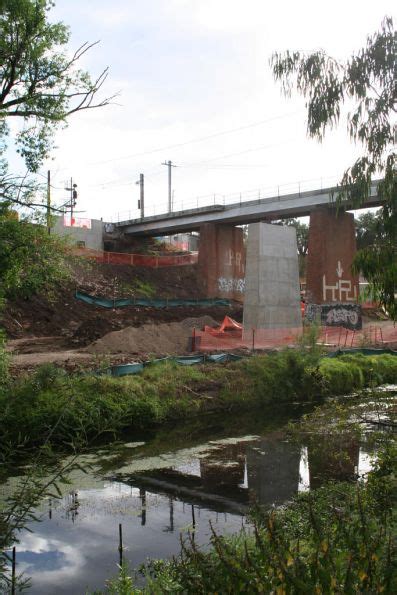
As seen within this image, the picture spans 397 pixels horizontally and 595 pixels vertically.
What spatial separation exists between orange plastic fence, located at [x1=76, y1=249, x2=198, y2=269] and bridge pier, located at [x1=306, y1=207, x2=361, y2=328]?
18.1m

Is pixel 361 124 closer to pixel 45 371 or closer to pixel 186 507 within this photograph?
pixel 186 507

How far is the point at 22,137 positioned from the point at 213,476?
9.55 meters

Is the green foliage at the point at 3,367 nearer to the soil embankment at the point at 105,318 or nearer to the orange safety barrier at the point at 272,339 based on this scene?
the soil embankment at the point at 105,318

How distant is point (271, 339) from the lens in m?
28.6

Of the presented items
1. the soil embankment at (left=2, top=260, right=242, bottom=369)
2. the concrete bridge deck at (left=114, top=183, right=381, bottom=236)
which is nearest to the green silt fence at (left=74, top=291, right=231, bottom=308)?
the soil embankment at (left=2, top=260, right=242, bottom=369)

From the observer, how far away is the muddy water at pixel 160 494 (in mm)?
7995

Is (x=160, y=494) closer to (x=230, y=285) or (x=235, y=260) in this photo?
(x=230, y=285)

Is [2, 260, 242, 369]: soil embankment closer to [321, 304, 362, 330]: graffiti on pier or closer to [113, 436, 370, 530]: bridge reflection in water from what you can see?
[113, 436, 370, 530]: bridge reflection in water

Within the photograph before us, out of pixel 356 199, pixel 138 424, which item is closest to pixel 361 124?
pixel 356 199

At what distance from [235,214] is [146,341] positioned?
73.0ft

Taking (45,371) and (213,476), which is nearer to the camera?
(213,476)

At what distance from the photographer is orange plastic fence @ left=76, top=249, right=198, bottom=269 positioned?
173 feet

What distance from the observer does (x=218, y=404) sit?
63.5 feet

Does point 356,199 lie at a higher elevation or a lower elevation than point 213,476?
higher
